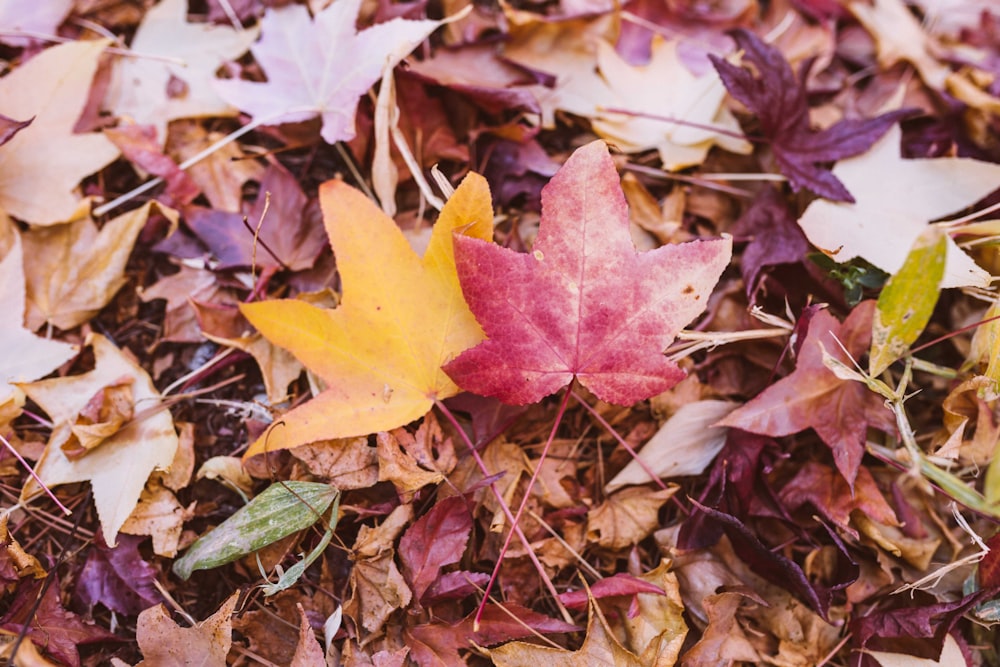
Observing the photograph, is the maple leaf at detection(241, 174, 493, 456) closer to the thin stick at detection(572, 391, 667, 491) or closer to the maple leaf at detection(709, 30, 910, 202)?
the thin stick at detection(572, 391, 667, 491)

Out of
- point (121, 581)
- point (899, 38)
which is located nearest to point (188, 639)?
point (121, 581)

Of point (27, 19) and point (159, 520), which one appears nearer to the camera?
point (159, 520)

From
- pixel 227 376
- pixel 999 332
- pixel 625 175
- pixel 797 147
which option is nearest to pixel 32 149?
pixel 227 376

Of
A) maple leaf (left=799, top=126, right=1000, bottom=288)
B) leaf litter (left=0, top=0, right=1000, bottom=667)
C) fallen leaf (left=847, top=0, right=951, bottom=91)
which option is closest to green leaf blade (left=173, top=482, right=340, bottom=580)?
leaf litter (left=0, top=0, right=1000, bottom=667)

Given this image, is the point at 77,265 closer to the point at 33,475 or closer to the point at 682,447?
the point at 33,475

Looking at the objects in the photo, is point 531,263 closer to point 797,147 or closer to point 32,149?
point 797,147

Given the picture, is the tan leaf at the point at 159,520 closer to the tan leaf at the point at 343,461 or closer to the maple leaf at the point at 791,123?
the tan leaf at the point at 343,461

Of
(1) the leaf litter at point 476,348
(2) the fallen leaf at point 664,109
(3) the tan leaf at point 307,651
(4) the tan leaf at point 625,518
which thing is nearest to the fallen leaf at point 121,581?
(1) the leaf litter at point 476,348
